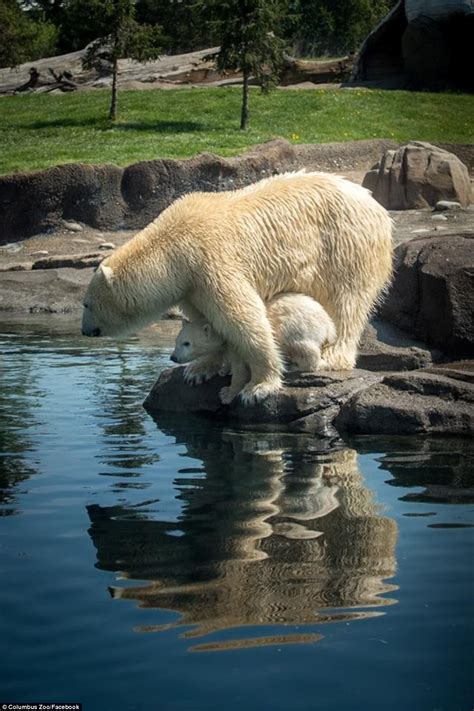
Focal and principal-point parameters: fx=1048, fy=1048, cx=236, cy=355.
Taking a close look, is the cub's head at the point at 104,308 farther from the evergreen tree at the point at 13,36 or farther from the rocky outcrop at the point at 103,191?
the evergreen tree at the point at 13,36

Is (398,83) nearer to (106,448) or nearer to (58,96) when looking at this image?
(58,96)

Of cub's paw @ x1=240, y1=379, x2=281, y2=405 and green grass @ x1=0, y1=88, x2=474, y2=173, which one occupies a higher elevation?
green grass @ x1=0, y1=88, x2=474, y2=173

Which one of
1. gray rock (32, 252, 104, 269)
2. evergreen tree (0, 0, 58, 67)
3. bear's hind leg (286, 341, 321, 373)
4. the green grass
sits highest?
evergreen tree (0, 0, 58, 67)

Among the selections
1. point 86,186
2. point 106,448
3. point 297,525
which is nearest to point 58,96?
point 86,186

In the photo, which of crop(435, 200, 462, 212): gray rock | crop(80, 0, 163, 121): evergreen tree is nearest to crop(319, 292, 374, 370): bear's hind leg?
crop(435, 200, 462, 212): gray rock

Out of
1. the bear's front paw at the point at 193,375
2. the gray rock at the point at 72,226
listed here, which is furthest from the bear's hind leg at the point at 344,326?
the gray rock at the point at 72,226

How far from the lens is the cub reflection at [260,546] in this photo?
3529mm

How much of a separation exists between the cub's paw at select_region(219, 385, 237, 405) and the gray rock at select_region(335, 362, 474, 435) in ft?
2.70

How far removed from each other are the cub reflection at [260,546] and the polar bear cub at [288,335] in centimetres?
106

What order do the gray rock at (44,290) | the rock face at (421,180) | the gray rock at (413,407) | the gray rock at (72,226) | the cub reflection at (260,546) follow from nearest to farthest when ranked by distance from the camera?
the cub reflection at (260,546), the gray rock at (413,407), the gray rock at (44,290), the rock face at (421,180), the gray rock at (72,226)

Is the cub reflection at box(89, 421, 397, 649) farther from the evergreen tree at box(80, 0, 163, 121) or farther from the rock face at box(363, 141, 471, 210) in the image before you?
the evergreen tree at box(80, 0, 163, 121)

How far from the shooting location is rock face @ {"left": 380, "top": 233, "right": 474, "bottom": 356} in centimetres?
807

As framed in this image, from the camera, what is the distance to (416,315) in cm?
857

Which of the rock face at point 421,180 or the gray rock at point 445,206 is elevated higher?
the rock face at point 421,180
